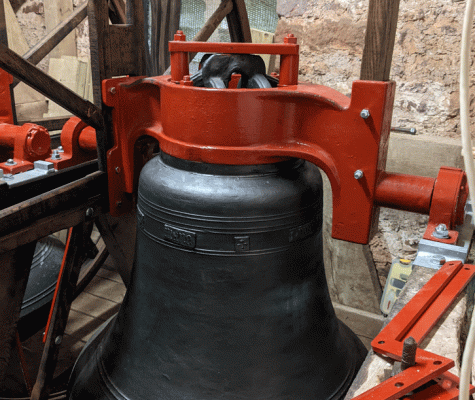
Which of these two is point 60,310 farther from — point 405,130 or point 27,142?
point 405,130

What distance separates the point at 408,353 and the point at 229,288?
423 mm

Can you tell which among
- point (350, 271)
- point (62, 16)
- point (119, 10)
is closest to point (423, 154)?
point (350, 271)

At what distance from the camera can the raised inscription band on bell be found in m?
0.96

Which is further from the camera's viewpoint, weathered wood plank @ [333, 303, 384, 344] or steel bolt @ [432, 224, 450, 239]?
weathered wood plank @ [333, 303, 384, 344]

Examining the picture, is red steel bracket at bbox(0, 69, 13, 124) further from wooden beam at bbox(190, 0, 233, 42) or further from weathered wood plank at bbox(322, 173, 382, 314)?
weathered wood plank at bbox(322, 173, 382, 314)

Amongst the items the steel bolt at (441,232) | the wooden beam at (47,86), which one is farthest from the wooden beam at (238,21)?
the steel bolt at (441,232)

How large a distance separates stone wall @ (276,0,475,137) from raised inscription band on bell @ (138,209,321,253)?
1.31 m

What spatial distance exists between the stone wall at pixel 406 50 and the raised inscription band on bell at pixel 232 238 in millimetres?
1310

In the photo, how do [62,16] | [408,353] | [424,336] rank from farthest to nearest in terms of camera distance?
[62,16], [424,336], [408,353]

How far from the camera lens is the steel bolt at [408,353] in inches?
25.3

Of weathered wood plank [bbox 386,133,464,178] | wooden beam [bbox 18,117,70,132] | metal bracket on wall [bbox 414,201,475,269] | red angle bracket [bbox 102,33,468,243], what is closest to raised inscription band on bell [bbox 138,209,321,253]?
red angle bracket [bbox 102,33,468,243]

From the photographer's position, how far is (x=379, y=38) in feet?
2.99

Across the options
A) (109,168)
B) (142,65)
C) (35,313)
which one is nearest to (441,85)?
(142,65)

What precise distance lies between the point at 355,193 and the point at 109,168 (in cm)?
74
